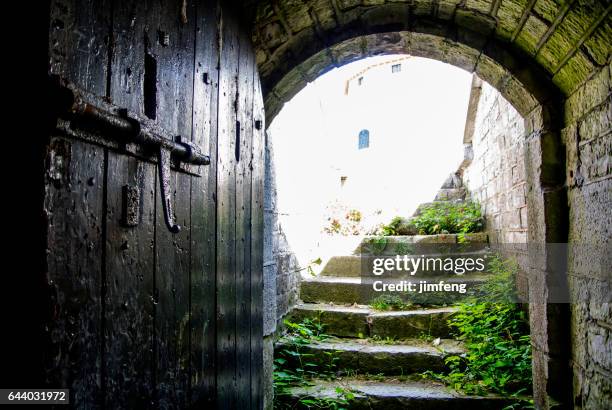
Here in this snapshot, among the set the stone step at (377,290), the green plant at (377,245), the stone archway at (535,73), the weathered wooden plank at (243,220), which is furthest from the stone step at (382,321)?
the weathered wooden plank at (243,220)

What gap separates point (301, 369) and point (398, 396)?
82cm

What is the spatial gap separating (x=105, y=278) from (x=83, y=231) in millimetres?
125

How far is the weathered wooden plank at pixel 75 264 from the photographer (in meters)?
0.76

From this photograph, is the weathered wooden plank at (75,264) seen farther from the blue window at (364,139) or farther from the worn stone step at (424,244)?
the blue window at (364,139)

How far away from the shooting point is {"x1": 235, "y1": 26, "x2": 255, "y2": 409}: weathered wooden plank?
1.68 m

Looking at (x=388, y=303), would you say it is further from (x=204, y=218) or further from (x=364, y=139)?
(x=364, y=139)

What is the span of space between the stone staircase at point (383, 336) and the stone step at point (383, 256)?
12mm

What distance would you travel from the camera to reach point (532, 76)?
222cm

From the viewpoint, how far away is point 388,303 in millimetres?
4230

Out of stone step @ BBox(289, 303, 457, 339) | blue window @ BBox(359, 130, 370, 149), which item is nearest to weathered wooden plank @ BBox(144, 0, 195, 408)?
stone step @ BBox(289, 303, 457, 339)

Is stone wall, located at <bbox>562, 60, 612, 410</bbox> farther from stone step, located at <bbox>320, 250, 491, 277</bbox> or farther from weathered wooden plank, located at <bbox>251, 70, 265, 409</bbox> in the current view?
stone step, located at <bbox>320, 250, 491, 277</bbox>

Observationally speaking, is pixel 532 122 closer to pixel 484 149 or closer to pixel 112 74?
pixel 112 74

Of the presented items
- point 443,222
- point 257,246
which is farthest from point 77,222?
point 443,222

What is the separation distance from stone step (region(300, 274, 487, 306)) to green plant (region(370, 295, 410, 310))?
0.04 m
